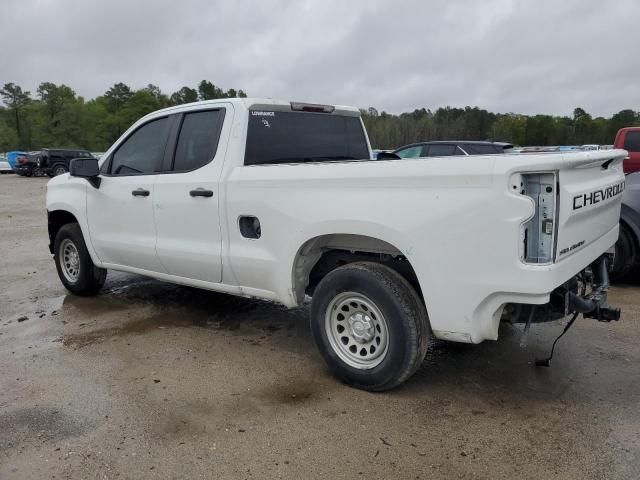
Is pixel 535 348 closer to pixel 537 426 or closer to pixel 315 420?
pixel 537 426

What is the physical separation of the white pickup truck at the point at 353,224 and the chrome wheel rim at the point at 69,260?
2.49 feet

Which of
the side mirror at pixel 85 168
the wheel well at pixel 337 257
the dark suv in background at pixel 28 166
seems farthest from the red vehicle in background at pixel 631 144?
the dark suv in background at pixel 28 166

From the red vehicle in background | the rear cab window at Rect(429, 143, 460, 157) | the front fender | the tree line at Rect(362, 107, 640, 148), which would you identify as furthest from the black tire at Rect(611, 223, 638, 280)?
the tree line at Rect(362, 107, 640, 148)

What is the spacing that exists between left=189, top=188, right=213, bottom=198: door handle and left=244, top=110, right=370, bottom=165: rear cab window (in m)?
0.38

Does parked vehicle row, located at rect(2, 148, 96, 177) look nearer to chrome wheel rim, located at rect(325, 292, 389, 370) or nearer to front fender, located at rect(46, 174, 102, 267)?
front fender, located at rect(46, 174, 102, 267)

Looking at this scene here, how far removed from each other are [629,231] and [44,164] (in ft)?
111

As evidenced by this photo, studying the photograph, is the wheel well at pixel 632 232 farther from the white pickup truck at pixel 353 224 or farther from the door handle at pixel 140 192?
the door handle at pixel 140 192

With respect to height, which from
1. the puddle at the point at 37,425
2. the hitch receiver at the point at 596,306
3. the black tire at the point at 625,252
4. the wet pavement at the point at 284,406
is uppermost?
the hitch receiver at the point at 596,306

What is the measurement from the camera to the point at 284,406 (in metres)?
3.56

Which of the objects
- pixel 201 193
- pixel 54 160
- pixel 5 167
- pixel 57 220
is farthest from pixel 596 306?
pixel 5 167

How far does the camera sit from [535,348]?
446 centimetres

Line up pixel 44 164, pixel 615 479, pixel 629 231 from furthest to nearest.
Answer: pixel 44 164 < pixel 629 231 < pixel 615 479

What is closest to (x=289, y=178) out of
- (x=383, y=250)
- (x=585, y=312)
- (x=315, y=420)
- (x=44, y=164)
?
(x=383, y=250)

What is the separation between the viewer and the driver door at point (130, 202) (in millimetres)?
5000
